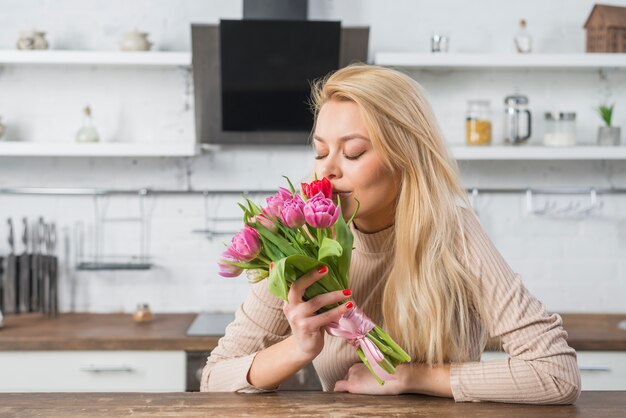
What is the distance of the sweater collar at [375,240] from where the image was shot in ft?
5.22

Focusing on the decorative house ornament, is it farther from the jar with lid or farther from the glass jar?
the glass jar

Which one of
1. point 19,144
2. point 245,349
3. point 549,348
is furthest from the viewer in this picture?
point 19,144

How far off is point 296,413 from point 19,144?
2.23 meters

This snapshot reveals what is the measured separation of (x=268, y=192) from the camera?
11.0 ft

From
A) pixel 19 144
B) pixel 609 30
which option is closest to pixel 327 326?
pixel 19 144

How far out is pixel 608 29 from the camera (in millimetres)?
3182

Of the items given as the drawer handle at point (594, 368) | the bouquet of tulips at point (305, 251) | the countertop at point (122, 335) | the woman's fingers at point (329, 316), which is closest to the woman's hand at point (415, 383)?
the bouquet of tulips at point (305, 251)

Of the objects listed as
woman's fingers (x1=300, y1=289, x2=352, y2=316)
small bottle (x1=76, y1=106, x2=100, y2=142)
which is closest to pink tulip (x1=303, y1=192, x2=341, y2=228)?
woman's fingers (x1=300, y1=289, x2=352, y2=316)

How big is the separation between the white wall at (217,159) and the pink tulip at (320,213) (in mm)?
2249

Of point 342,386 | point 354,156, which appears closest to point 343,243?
point 354,156

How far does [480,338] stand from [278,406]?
513 millimetres

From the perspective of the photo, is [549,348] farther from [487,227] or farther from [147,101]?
[147,101]

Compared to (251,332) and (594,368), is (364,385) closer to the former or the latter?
(251,332)

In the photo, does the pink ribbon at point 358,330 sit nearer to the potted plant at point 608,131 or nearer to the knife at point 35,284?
the knife at point 35,284
